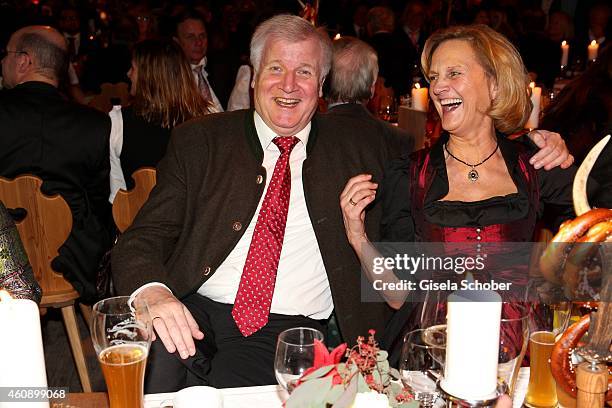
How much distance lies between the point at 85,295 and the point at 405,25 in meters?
5.99

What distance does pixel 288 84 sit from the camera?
2.54 metres

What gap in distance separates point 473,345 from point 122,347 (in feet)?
2.27

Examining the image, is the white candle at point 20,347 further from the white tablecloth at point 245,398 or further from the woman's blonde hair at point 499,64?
the woman's blonde hair at point 499,64

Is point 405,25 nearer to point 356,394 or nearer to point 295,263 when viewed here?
point 295,263

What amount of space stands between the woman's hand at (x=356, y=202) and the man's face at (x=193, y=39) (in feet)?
13.5

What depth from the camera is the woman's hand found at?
215cm

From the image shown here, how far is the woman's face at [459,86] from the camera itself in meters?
2.37

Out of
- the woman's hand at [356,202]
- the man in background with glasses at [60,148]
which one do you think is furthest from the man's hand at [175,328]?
the man in background with glasses at [60,148]

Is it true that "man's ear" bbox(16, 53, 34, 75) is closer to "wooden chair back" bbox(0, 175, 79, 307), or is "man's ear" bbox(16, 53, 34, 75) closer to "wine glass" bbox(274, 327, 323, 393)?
"wooden chair back" bbox(0, 175, 79, 307)

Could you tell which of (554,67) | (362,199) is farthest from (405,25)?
(362,199)

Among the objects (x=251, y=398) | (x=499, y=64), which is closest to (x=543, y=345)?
(x=251, y=398)

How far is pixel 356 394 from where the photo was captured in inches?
44.4

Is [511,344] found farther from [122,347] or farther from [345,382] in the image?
[122,347]

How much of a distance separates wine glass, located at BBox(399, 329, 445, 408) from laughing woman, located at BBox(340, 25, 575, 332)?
956mm
